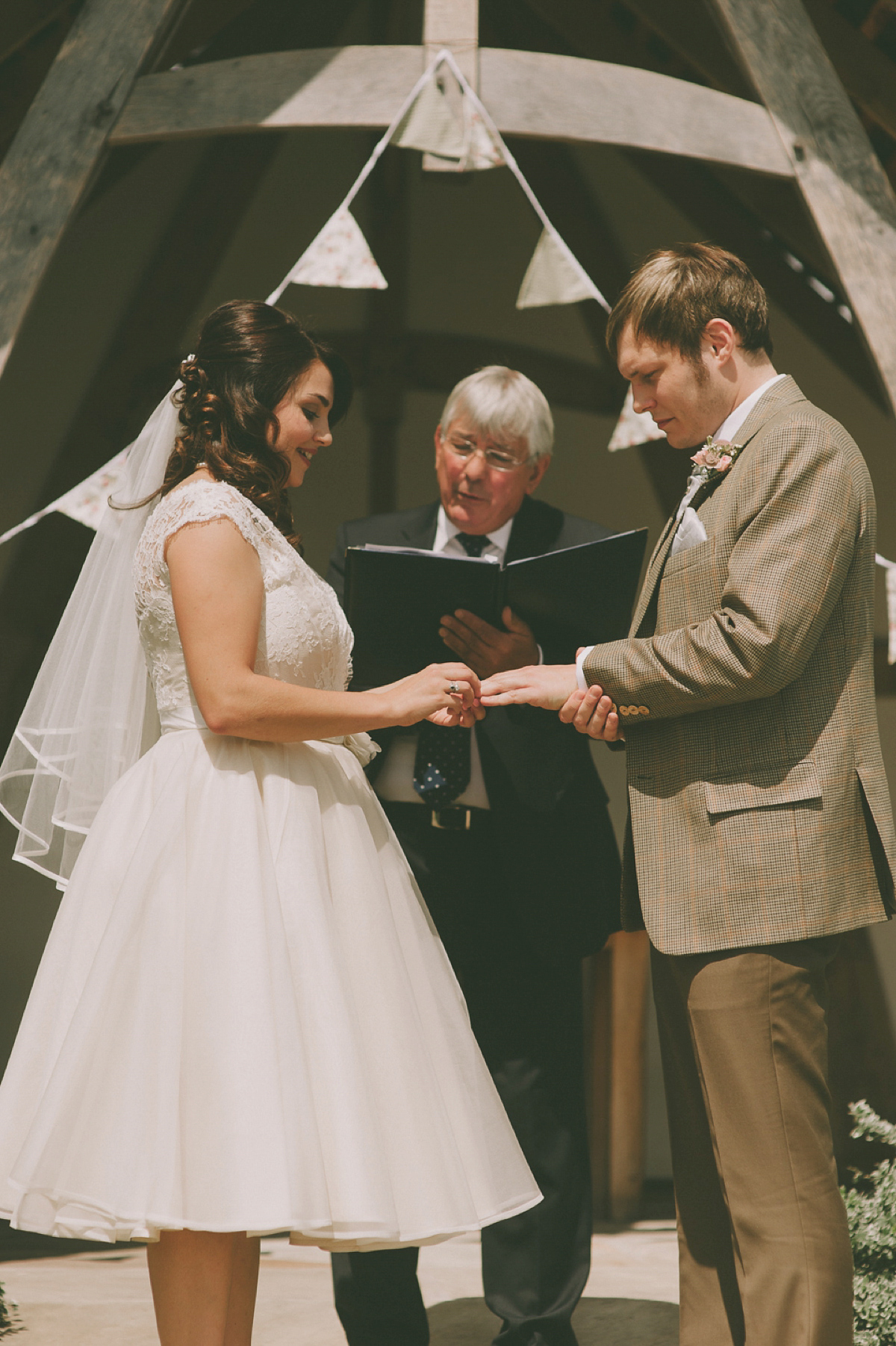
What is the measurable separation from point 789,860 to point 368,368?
3.37m

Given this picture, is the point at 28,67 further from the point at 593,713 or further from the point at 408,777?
the point at 593,713

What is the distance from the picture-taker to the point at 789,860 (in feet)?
5.64

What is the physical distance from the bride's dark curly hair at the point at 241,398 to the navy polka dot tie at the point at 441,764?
1.99ft

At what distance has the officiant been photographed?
2307 mm

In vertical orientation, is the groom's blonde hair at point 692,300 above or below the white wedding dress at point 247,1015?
above

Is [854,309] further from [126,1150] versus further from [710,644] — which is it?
[126,1150]

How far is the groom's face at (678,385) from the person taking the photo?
1.89 meters

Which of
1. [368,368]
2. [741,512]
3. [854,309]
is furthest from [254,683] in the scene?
[368,368]

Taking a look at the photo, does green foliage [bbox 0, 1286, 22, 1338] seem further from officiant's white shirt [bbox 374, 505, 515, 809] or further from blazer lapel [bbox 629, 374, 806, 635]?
blazer lapel [bbox 629, 374, 806, 635]

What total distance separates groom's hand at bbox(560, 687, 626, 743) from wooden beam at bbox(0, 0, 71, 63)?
8.68 feet

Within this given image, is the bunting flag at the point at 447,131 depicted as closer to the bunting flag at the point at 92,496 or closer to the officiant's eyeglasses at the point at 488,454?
the officiant's eyeglasses at the point at 488,454

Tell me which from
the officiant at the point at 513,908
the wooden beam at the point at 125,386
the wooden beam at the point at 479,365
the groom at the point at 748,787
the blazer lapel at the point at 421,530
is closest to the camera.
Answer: the groom at the point at 748,787

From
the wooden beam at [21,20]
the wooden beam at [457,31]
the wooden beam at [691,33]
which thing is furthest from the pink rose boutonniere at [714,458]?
the wooden beam at [21,20]

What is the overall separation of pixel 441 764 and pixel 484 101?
1.45 metres
